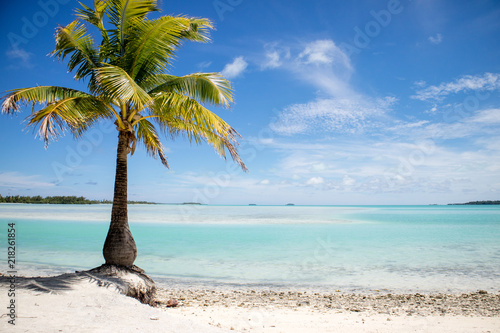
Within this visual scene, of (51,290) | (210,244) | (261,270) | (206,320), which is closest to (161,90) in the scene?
(51,290)

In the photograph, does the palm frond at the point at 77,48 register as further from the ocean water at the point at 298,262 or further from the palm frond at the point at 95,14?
the ocean water at the point at 298,262

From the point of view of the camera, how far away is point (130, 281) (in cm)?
568

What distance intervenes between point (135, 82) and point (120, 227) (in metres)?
3.10

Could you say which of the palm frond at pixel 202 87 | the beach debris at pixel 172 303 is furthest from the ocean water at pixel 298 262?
the palm frond at pixel 202 87

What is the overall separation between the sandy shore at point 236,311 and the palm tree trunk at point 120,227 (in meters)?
0.84

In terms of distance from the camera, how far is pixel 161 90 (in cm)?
666

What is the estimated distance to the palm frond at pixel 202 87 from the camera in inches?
252

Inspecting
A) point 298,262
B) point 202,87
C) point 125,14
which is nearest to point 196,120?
point 202,87

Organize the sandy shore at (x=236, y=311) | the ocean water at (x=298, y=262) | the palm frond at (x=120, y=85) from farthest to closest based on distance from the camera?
1. the ocean water at (x=298, y=262)
2. the palm frond at (x=120, y=85)
3. the sandy shore at (x=236, y=311)

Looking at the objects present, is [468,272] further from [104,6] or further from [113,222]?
[104,6]

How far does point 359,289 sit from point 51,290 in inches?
272

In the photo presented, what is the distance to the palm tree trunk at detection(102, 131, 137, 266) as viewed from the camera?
20.0ft

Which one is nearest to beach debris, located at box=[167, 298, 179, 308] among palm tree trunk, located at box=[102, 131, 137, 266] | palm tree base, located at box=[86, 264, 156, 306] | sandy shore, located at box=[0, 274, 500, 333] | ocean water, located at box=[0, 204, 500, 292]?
sandy shore, located at box=[0, 274, 500, 333]

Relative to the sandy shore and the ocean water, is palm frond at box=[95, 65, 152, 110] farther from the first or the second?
the ocean water
